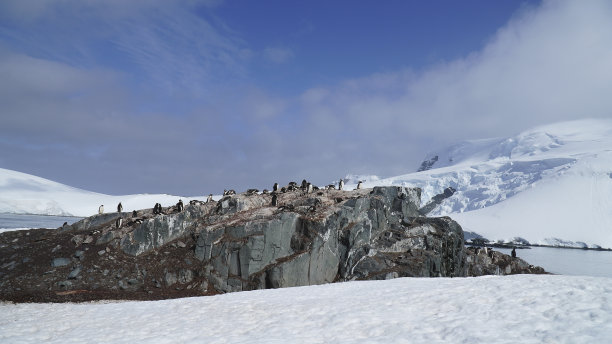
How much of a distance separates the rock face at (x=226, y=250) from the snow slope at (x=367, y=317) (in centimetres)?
1101

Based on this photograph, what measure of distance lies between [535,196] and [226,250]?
169m

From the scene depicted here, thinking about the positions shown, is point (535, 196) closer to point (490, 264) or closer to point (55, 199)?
point (490, 264)

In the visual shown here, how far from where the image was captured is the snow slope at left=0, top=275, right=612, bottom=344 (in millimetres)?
10609

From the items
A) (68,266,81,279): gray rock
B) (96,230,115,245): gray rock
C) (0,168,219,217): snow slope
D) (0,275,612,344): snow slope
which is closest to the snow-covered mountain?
(0,168,219,217): snow slope

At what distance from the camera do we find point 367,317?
43.8 feet

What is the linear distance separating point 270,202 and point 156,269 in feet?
43.4

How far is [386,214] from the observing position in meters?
38.4

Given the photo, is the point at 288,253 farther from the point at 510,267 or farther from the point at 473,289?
the point at 510,267

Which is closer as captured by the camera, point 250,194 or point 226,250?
point 226,250

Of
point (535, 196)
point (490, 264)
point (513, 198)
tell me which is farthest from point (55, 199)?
point (535, 196)

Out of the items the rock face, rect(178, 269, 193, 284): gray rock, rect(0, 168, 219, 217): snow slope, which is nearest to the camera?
the rock face

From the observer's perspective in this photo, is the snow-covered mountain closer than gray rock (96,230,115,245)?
No

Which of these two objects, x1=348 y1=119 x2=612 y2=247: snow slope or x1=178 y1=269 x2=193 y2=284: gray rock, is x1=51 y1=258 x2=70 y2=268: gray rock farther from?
x1=348 y1=119 x2=612 y2=247: snow slope

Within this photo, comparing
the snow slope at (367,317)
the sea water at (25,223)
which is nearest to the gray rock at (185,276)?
the snow slope at (367,317)
